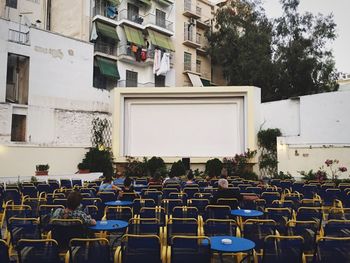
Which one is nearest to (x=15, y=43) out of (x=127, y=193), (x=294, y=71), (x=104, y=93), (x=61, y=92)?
(x=61, y=92)

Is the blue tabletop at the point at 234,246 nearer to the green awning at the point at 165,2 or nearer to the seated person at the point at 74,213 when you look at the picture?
the seated person at the point at 74,213

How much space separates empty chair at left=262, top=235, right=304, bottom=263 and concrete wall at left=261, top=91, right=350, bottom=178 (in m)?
15.2

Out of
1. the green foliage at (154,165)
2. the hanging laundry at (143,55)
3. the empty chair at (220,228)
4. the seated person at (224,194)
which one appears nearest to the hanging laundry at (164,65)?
the hanging laundry at (143,55)

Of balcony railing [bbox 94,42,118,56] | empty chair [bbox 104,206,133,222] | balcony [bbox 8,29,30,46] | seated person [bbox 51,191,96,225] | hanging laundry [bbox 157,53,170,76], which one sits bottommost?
empty chair [bbox 104,206,133,222]

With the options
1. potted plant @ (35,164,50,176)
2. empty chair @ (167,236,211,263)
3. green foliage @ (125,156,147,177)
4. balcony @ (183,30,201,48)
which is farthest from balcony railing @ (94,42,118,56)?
empty chair @ (167,236,211,263)

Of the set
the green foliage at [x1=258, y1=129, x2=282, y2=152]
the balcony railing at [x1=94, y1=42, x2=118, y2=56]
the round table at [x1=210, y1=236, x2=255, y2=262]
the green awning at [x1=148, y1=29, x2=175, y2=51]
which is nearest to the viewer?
the round table at [x1=210, y1=236, x2=255, y2=262]

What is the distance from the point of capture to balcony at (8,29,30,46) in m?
19.8

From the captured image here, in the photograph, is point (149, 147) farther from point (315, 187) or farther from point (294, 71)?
point (294, 71)

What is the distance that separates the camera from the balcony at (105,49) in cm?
2904

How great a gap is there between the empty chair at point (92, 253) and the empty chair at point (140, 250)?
18 centimetres

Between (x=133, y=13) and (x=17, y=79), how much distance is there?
14.9 metres

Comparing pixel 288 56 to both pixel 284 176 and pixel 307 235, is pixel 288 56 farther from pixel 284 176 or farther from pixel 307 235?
pixel 307 235

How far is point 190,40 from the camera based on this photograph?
3584cm

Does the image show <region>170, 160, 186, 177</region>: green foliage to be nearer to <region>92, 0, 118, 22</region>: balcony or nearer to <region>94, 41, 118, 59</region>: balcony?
<region>94, 41, 118, 59</region>: balcony
